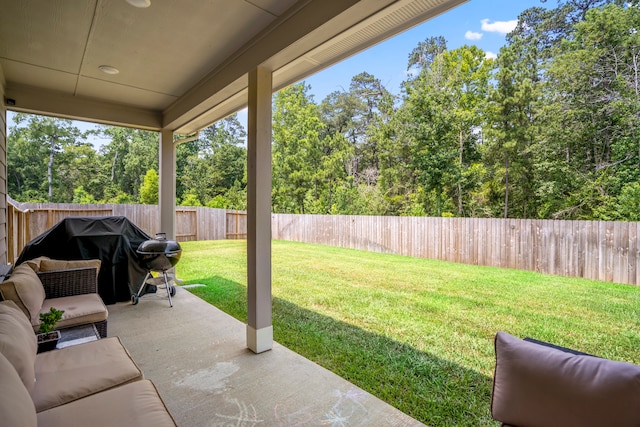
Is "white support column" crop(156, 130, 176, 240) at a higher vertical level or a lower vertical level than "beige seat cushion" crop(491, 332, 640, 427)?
higher

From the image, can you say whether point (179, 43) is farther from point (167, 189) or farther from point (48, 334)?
point (167, 189)

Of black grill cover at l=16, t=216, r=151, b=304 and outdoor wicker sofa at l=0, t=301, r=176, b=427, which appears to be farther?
black grill cover at l=16, t=216, r=151, b=304

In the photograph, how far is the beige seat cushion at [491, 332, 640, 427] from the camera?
100cm

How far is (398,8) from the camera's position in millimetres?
1982

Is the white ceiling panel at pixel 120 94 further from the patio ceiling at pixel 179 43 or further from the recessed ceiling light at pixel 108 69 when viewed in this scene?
the recessed ceiling light at pixel 108 69

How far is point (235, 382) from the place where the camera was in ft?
7.80

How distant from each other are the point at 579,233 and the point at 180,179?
748 inches

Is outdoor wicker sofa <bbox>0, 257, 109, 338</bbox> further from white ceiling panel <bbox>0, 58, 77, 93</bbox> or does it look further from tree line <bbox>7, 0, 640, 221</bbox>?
tree line <bbox>7, 0, 640, 221</bbox>

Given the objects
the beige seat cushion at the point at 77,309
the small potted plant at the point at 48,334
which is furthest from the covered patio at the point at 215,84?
the small potted plant at the point at 48,334

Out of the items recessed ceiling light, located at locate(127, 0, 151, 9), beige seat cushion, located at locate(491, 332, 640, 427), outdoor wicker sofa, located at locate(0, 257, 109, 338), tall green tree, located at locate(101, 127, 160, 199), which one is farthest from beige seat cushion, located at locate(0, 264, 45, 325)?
tall green tree, located at locate(101, 127, 160, 199)

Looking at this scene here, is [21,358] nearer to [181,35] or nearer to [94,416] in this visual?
[94,416]

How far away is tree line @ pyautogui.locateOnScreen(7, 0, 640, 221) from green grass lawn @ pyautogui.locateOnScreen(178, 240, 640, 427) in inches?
198

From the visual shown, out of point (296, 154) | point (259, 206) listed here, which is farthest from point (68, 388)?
point (296, 154)

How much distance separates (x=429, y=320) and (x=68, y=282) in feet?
13.0
